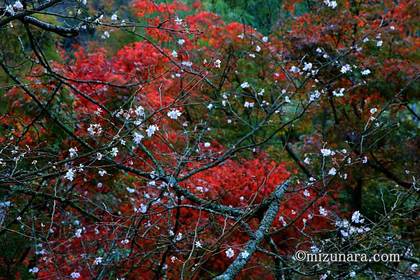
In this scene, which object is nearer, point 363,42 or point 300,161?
point 363,42

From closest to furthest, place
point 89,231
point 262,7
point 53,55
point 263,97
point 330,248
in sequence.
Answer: point 330,248
point 89,231
point 53,55
point 263,97
point 262,7

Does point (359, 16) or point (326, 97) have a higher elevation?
point (359, 16)

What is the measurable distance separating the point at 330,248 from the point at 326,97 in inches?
181

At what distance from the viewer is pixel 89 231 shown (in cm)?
578

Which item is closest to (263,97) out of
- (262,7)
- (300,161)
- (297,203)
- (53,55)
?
(300,161)

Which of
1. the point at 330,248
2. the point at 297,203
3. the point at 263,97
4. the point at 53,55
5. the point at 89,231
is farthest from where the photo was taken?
the point at 263,97

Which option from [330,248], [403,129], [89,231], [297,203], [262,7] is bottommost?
[330,248]

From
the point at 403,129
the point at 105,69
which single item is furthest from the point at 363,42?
the point at 105,69

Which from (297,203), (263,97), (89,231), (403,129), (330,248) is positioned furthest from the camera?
(263,97)

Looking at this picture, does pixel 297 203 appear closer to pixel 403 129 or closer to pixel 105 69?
pixel 403 129

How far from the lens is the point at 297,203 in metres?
6.40

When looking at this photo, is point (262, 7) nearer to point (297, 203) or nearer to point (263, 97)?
point (263, 97)

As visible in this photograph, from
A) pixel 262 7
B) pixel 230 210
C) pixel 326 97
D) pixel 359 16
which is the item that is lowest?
pixel 230 210

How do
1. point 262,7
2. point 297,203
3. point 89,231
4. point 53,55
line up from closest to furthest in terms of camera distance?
point 89,231 → point 297,203 → point 53,55 → point 262,7
